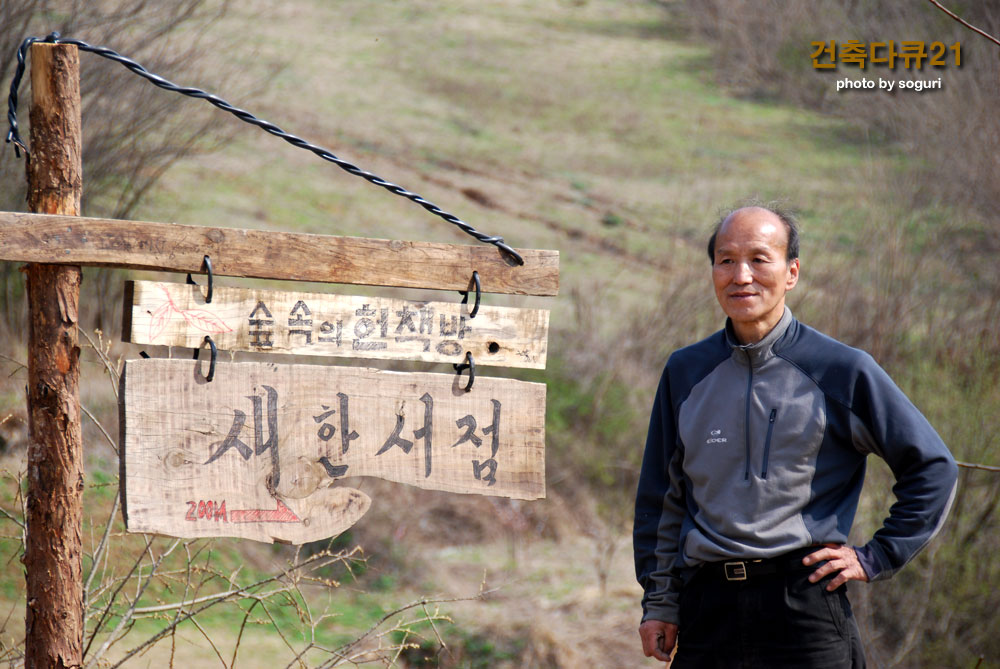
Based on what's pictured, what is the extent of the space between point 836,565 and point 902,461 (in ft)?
0.90

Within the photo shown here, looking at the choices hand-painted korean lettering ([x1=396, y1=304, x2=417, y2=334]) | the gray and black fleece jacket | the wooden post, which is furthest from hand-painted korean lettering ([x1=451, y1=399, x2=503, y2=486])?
the wooden post

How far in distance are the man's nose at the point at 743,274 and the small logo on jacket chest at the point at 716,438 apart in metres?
0.35

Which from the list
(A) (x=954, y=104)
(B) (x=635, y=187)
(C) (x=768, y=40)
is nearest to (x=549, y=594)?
(A) (x=954, y=104)

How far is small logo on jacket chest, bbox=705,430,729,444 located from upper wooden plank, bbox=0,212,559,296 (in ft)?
1.84

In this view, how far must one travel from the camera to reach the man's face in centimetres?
214

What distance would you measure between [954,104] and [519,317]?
879 cm

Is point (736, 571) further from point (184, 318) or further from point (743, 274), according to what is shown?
point (184, 318)

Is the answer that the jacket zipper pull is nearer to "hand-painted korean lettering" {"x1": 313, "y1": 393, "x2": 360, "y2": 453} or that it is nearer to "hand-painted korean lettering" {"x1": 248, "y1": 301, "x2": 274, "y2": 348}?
"hand-painted korean lettering" {"x1": 313, "y1": 393, "x2": 360, "y2": 453}

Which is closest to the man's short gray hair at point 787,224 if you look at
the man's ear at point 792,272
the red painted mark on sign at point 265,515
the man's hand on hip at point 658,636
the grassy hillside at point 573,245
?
the man's ear at point 792,272

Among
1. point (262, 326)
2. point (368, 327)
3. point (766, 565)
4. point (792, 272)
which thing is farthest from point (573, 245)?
point (766, 565)

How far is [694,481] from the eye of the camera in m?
2.17

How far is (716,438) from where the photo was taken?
2123mm

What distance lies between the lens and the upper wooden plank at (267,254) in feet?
6.60

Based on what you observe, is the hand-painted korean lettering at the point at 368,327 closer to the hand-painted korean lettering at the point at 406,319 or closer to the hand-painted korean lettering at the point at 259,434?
the hand-painted korean lettering at the point at 406,319
